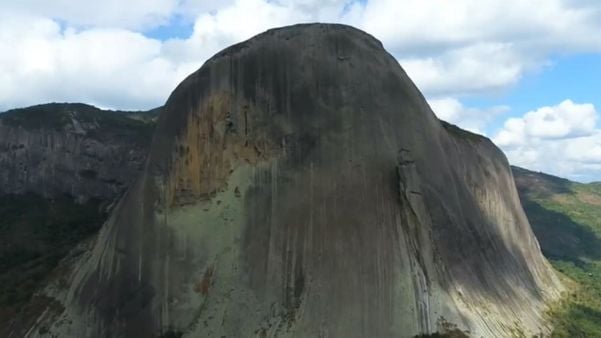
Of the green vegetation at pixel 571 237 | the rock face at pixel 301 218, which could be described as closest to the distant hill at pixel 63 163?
the rock face at pixel 301 218

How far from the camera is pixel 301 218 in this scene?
39.3m

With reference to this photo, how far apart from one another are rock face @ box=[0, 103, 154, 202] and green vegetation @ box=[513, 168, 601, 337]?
1876 inches

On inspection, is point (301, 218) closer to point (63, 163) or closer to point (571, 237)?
point (63, 163)

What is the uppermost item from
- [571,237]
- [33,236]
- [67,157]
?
[67,157]

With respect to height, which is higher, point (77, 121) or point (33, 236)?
point (77, 121)

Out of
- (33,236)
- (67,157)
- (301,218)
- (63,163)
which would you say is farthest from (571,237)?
(301,218)

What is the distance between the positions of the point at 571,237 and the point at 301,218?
68.1 meters

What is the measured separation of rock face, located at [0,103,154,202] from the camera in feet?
273

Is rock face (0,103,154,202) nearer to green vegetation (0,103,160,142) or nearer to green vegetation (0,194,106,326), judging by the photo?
green vegetation (0,103,160,142)

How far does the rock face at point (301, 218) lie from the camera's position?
1480 inches

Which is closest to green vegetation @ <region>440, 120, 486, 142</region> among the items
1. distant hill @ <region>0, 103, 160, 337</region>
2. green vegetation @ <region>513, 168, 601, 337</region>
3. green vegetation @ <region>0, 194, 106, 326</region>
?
green vegetation @ <region>513, 168, 601, 337</region>

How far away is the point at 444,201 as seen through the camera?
40.3 m

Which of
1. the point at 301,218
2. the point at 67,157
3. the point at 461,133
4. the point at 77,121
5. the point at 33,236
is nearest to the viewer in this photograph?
the point at 301,218

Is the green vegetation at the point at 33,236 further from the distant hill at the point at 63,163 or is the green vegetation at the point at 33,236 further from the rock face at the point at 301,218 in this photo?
the rock face at the point at 301,218
